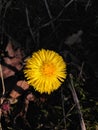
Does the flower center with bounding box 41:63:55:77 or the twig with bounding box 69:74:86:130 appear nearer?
the flower center with bounding box 41:63:55:77

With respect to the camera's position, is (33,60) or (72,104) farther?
(72,104)

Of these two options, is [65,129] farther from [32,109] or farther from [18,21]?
[18,21]

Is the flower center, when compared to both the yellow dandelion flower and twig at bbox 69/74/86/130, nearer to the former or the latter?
the yellow dandelion flower

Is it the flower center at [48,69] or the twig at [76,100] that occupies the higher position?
the flower center at [48,69]

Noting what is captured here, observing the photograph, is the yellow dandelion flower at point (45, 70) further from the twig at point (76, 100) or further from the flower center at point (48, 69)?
the twig at point (76, 100)

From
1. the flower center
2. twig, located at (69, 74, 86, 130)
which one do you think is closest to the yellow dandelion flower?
the flower center

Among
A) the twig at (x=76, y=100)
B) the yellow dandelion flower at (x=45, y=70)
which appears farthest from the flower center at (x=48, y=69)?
the twig at (x=76, y=100)

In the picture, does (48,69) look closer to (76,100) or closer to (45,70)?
(45,70)

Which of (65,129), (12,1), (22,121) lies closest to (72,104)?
(65,129)
